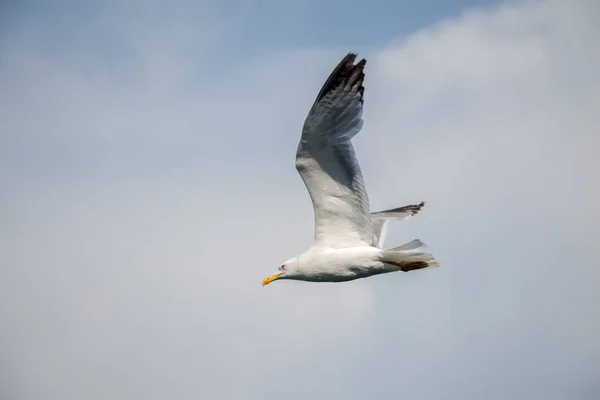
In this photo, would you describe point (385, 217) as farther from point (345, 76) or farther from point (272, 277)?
point (345, 76)

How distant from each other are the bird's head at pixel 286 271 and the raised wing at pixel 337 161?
0.70 meters

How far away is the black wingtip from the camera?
16.5 meters

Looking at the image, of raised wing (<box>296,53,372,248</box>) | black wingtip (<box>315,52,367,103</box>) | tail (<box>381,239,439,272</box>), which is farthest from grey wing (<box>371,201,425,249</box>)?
black wingtip (<box>315,52,367,103</box>)

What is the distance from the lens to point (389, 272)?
17.8 metres

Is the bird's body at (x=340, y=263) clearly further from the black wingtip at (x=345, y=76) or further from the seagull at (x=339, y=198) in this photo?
the black wingtip at (x=345, y=76)

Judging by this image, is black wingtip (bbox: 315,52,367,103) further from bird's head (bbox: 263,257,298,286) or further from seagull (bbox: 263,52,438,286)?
bird's head (bbox: 263,257,298,286)

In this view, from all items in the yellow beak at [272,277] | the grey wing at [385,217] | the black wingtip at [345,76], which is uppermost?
the black wingtip at [345,76]

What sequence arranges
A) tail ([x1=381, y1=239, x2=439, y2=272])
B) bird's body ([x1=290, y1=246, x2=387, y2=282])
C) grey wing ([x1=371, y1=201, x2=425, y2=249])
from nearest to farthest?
tail ([x1=381, y1=239, x2=439, y2=272])
bird's body ([x1=290, y1=246, x2=387, y2=282])
grey wing ([x1=371, y1=201, x2=425, y2=249])

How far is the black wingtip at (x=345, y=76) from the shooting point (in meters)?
16.5

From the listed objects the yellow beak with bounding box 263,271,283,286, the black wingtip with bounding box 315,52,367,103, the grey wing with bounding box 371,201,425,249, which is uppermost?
the black wingtip with bounding box 315,52,367,103

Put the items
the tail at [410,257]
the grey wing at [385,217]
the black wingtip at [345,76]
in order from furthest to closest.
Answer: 1. the grey wing at [385,217]
2. the tail at [410,257]
3. the black wingtip at [345,76]

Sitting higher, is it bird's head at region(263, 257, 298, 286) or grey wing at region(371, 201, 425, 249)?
grey wing at region(371, 201, 425, 249)

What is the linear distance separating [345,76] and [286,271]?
4.64m

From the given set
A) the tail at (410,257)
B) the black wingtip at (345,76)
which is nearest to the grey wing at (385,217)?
the tail at (410,257)
